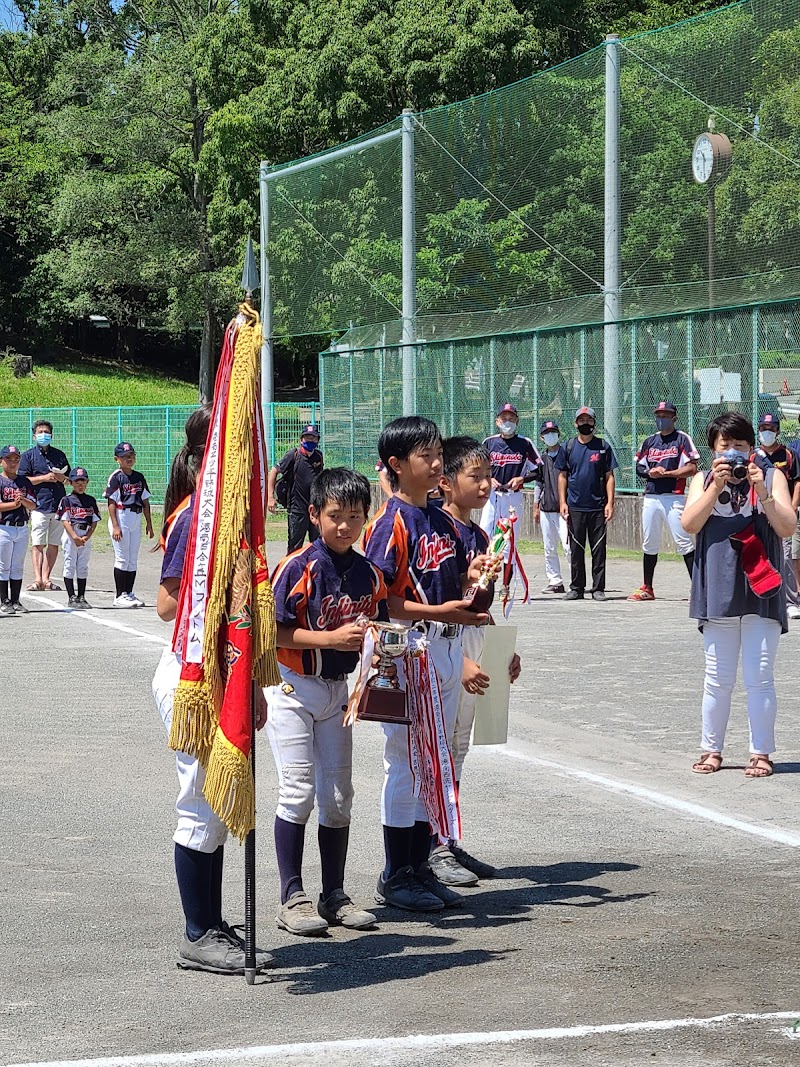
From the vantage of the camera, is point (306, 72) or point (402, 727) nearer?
point (402, 727)

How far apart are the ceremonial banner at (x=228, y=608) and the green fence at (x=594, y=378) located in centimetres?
1626

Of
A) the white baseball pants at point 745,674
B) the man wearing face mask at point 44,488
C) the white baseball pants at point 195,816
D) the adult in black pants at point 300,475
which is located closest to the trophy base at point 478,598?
the white baseball pants at point 195,816

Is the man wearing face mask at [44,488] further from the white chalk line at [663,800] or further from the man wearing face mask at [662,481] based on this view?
the white chalk line at [663,800]

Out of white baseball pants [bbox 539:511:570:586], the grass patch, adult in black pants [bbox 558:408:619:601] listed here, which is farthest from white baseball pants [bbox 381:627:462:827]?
the grass patch

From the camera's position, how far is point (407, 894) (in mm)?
6023

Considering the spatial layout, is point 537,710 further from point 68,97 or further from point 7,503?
point 68,97

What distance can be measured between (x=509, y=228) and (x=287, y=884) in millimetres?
22128

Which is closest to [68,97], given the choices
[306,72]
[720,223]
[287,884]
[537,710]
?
[306,72]

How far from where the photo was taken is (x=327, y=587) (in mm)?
5688

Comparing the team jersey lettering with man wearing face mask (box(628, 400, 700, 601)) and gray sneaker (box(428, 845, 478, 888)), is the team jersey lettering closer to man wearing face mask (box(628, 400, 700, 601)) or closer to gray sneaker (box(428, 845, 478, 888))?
gray sneaker (box(428, 845, 478, 888))

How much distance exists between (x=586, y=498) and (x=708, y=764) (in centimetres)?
955

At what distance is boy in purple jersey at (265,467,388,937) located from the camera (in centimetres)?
565

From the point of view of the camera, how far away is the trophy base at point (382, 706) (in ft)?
18.2

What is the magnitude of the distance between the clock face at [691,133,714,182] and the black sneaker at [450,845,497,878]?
17.8 metres
